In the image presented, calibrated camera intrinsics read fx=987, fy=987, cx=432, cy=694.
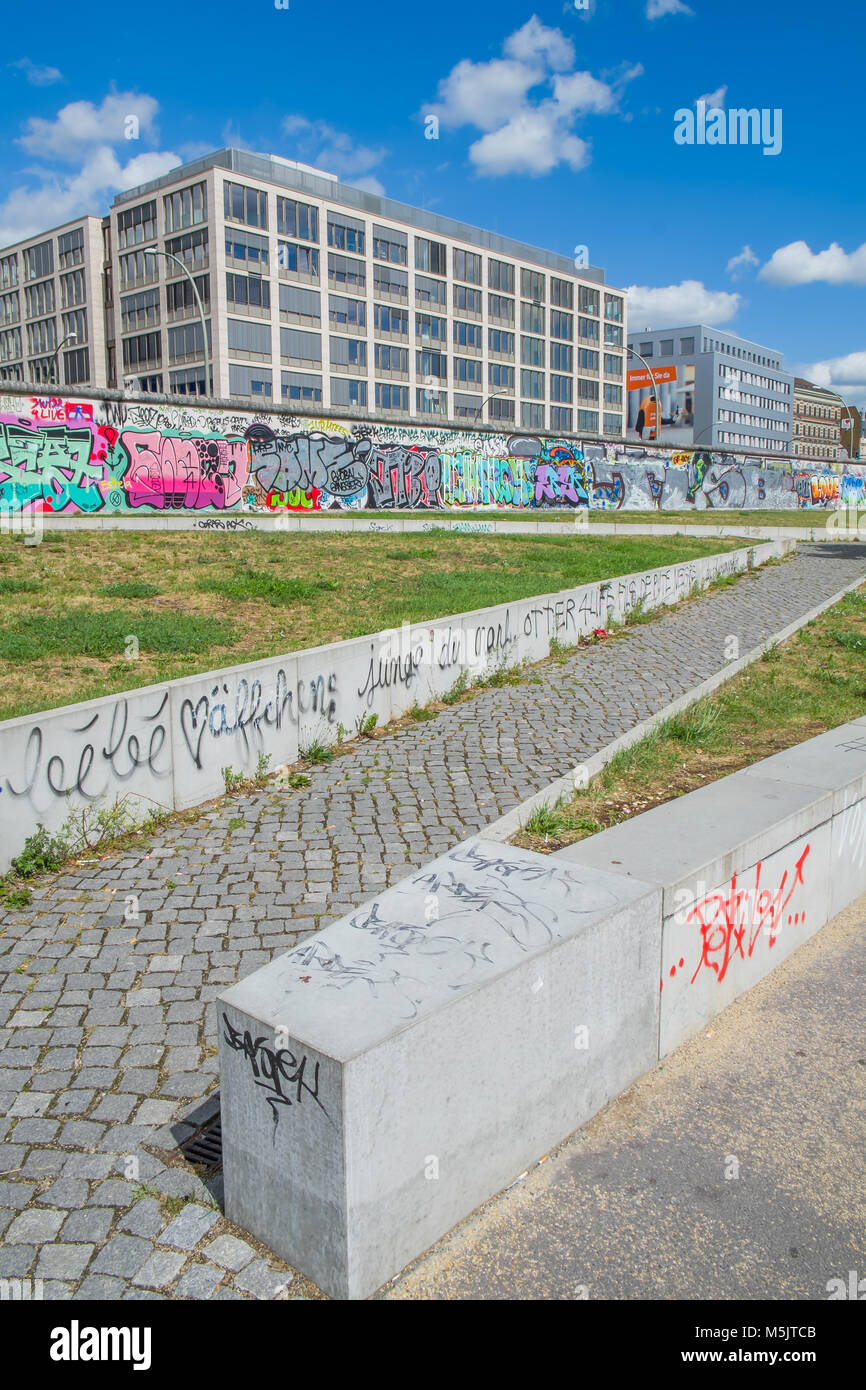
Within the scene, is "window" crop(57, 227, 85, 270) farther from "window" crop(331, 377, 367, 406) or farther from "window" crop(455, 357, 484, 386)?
"window" crop(455, 357, 484, 386)

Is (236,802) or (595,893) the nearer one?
(595,893)

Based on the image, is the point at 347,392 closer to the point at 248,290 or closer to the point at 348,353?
the point at 348,353

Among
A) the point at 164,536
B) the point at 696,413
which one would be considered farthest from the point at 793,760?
the point at 696,413

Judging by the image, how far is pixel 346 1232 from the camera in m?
2.79

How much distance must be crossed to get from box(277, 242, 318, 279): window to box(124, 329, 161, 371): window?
10177mm

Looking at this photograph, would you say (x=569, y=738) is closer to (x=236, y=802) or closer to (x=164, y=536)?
(x=236, y=802)

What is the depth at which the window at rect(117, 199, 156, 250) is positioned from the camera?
2670 inches

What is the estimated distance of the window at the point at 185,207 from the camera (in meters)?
63.6

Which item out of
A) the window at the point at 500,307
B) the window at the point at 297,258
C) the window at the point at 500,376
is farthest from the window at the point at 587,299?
the window at the point at 297,258

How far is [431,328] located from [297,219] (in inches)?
577

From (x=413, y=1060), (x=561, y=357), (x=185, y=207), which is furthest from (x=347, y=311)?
(x=413, y=1060)

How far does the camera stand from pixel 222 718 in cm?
733

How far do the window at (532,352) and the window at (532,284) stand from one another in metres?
3.90
